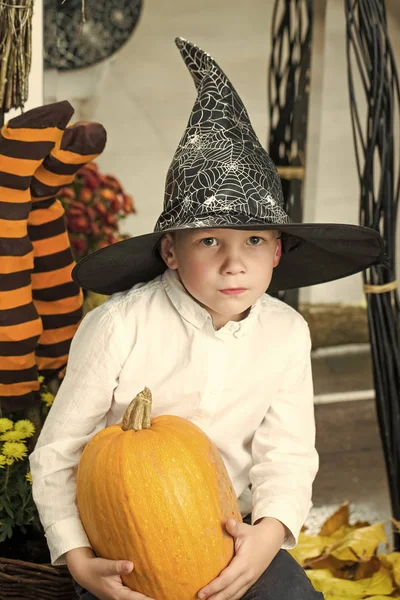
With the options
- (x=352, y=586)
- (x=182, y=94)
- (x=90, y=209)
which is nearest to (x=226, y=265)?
(x=352, y=586)

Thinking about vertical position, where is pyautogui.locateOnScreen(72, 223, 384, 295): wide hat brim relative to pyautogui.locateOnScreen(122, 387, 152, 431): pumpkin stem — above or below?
above

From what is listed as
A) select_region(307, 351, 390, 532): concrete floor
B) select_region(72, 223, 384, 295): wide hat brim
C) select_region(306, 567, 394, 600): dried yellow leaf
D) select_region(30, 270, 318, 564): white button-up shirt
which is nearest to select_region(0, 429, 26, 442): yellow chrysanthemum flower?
select_region(30, 270, 318, 564): white button-up shirt

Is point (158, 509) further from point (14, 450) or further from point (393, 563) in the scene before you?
point (393, 563)

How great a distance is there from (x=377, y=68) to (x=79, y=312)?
92cm

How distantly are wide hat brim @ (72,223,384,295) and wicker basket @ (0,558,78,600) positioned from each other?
584 mm

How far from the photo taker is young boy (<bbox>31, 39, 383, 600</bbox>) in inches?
58.9

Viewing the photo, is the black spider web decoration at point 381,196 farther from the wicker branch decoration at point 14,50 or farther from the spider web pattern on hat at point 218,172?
the wicker branch decoration at point 14,50

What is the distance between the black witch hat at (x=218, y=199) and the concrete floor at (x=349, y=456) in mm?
1111

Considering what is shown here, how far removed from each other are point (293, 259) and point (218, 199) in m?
0.37

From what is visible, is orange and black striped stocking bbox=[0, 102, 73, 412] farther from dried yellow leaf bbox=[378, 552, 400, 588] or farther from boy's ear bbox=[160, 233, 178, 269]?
dried yellow leaf bbox=[378, 552, 400, 588]

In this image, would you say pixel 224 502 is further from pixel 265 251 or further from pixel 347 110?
pixel 347 110

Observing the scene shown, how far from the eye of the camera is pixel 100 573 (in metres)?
1.45

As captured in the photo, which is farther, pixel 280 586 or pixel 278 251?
pixel 278 251

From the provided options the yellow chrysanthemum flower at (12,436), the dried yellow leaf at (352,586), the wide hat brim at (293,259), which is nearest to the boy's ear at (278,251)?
the wide hat brim at (293,259)
